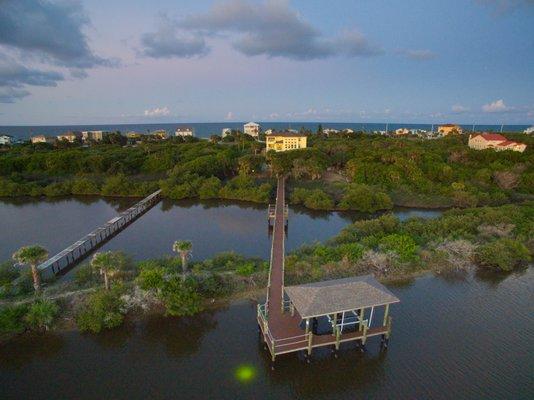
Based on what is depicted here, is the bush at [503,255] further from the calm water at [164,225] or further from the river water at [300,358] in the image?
the calm water at [164,225]

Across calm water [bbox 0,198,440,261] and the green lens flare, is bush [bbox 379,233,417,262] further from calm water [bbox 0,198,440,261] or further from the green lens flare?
the green lens flare

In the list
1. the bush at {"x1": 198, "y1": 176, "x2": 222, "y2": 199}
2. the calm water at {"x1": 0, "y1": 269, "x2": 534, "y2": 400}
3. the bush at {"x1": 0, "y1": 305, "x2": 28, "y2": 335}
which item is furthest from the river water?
the bush at {"x1": 198, "y1": 176, "x2": 222, "y2": 199}

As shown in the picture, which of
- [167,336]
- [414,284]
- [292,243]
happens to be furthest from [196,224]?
[414,284]

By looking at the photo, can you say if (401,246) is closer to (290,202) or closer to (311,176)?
(290,202)

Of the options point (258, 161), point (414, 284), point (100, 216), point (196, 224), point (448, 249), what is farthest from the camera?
point (258, 161)

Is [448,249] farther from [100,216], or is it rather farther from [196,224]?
[100,216]

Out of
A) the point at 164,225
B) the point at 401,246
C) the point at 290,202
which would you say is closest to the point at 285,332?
the point at 401,246

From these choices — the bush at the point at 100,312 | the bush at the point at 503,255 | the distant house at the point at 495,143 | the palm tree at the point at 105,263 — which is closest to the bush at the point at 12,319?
the bush at the point at 100,312
